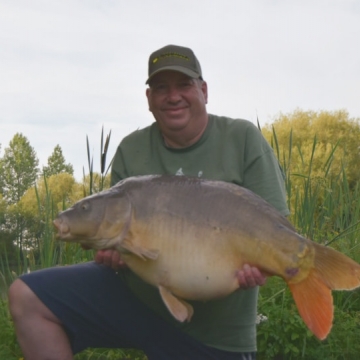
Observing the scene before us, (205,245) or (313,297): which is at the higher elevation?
(205,245)

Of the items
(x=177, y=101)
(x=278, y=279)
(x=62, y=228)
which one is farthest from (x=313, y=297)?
(x=278, y=279)

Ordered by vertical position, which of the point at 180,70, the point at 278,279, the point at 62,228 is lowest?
the point at 278,279

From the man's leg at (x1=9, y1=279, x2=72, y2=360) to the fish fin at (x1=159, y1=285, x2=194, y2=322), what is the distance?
0.56 metres

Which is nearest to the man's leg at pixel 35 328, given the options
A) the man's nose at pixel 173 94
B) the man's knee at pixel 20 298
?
the man's knee at pixel 20 298

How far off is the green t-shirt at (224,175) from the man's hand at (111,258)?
0.25 metres

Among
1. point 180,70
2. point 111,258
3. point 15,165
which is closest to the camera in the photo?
point 111,258

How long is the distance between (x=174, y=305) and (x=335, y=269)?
0.51 m

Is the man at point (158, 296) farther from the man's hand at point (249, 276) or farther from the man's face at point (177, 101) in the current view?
the man's hand at point (249, 276)

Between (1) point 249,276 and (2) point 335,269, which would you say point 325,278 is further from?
(1) point 249,276

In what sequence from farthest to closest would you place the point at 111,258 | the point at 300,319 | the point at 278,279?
the point at 278,279, the point at 300,319, the point at 111,258

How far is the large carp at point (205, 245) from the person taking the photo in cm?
215

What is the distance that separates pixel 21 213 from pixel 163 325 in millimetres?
2367

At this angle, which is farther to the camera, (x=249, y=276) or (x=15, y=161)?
(x=15, y=161)

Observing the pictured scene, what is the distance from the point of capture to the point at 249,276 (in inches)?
85.1
